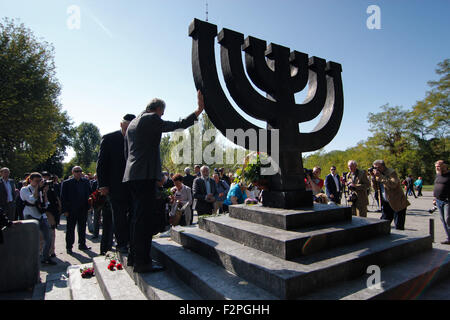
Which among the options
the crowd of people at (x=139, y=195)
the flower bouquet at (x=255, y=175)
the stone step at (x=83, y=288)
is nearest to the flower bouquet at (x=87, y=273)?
the stone step at (x=83, y=288)

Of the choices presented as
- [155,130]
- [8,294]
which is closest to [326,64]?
[155,130]

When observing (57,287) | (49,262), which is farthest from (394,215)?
(49,262)

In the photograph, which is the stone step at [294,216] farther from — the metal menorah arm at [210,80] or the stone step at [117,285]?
the stone step at [117,285]

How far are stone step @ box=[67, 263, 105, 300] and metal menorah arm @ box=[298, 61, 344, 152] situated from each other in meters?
3.48

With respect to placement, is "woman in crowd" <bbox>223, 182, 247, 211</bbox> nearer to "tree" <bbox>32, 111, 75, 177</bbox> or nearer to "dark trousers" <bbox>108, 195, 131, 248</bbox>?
"dark trousers" <bbox>108, 195, 131, 248</bbox>

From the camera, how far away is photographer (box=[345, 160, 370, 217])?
247 inches

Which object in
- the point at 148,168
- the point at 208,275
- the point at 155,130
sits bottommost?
the point at 208,275

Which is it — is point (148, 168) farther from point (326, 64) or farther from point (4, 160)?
point (4, 160)

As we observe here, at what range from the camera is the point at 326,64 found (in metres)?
4.86

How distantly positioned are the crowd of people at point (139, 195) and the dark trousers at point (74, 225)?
20 mm

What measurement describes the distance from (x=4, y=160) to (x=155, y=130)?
20.8 metres

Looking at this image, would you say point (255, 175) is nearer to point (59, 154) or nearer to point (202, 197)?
point (202, 197)
